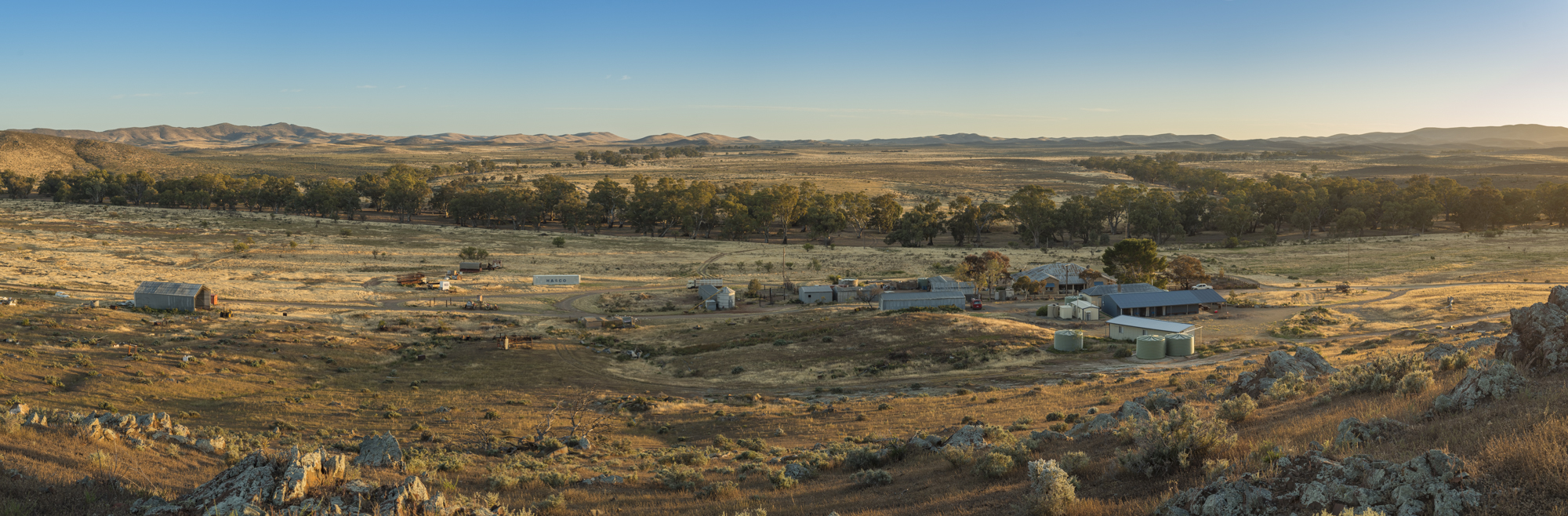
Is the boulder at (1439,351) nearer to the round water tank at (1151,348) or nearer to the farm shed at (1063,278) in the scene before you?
the round water tank at (1151,348)

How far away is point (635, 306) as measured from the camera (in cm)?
5941

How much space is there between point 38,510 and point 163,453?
19.2 feet

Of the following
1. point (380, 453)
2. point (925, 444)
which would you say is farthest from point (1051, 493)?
point (380, 453)

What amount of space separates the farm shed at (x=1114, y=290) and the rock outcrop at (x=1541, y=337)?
125 feet

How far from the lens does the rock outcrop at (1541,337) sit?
1334 centimetres

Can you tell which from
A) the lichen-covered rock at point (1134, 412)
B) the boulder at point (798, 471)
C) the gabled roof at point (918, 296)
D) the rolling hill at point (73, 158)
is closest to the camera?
the boulder at point (798, 471)

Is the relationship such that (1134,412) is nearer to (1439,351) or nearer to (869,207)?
(1439,351)

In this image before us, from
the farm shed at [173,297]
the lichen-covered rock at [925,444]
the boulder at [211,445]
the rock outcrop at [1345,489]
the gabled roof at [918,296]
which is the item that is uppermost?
the rock outcrop at [1345,489]

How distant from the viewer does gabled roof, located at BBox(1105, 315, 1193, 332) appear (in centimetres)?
4203

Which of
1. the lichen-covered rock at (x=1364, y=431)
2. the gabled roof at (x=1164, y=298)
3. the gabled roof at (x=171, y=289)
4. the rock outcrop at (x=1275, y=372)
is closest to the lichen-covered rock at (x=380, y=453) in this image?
the lichen-covered rock at (x=1364, y=431)

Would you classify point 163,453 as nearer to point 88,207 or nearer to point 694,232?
point 694,232

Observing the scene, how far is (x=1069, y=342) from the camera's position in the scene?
40219 mm

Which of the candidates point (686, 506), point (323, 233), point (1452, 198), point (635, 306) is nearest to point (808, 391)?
point (686, 506)

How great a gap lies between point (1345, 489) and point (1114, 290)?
173 ft
